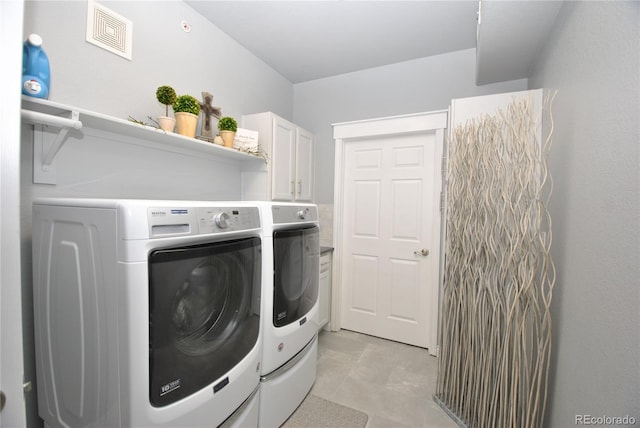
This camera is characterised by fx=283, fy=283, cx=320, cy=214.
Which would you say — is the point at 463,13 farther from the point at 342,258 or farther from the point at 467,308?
the point at 342,258

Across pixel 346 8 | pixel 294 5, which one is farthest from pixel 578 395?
pixel 294 5

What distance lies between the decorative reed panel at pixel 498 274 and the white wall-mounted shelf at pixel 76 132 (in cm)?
168

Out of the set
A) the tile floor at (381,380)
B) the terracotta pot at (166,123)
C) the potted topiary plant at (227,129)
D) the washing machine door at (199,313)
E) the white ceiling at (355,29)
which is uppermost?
the white ceiling at (355,29)

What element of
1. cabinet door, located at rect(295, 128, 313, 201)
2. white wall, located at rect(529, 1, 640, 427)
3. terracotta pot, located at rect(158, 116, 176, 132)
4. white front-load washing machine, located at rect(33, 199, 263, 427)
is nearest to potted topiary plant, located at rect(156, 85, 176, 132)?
terracotta pot, located at rect(158, 116, 176, 132)

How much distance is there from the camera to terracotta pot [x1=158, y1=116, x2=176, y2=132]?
5.45ft

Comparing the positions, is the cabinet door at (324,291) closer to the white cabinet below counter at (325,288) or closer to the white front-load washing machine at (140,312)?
the white cabinet below counter at (325,288)

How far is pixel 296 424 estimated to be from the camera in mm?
1710

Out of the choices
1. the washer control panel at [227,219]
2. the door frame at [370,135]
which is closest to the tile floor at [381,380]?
the door frame at [370,135]

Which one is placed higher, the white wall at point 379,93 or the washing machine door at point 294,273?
the white wall at point 379,93

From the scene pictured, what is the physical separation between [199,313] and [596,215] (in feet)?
4.99

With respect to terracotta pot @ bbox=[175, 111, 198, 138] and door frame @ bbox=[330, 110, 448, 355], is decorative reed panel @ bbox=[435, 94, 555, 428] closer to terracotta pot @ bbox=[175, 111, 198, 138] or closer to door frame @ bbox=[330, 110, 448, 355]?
door frame @ bbox=[330, 110, 448, 355]

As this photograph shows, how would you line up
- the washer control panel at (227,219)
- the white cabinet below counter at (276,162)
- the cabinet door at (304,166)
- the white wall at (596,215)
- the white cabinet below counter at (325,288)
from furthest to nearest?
1. the cabinet door at (304,166)
2. the white cabinet below counter at (325,288)
3. the white cabinet below counter at (276,162)
4. the washer control panel at (227,219)
5. the white wall at (596,215)

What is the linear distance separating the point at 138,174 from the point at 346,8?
1.82 metres

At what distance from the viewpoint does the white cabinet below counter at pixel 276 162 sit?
2457 mm
